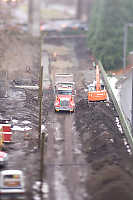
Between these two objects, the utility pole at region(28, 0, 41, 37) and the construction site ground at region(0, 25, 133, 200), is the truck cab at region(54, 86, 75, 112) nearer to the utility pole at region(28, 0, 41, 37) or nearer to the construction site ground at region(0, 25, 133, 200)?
the construction site ground at region(0, 25, 133, 200)

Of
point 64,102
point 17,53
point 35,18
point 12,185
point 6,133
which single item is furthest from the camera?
point 35,18

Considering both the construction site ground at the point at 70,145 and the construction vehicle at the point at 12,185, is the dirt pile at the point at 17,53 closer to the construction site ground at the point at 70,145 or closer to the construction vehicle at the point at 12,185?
the construction site ground at the point at 70,145

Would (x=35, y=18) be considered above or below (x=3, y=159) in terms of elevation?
above

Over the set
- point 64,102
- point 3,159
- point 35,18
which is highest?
point 35,18

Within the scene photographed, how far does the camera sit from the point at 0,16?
91312 mm

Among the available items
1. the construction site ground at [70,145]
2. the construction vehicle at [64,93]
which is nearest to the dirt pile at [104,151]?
the construction site ground at [70,145]

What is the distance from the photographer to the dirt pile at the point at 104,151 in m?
32.0

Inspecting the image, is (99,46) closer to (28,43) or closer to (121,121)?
(28,43)

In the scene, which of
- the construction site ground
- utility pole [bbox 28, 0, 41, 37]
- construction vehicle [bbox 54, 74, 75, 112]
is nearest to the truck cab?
construction vehicle [bbox 54, 74, 75, 112]

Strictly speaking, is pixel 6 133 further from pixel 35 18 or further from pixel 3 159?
pixel 35 18

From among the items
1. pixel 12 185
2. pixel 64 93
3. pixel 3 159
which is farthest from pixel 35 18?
pixel 12 185

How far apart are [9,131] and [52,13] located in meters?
85.6

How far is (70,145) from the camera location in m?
41.9

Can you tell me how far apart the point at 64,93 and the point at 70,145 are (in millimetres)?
9819
